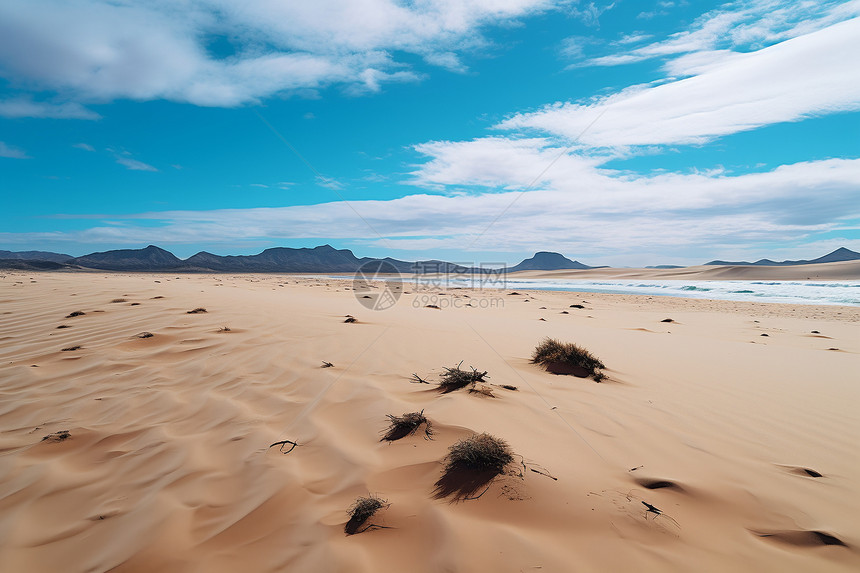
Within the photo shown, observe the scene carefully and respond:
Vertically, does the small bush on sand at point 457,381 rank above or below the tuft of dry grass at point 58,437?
above

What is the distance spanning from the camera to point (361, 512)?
2148 millimetres

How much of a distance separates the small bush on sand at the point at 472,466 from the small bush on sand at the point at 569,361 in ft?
9.40

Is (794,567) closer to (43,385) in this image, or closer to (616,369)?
(616,369)

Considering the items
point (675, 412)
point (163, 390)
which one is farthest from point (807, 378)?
point (163, 390)

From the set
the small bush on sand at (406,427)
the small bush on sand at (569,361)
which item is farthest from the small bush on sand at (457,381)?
the small bush on sand at (569,361)

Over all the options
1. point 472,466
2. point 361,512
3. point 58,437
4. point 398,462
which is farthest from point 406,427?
point 58,437

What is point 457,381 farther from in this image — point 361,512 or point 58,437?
point 58,437

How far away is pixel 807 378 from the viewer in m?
5.31

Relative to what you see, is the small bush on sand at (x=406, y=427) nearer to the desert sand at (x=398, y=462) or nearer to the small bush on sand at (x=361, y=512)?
the desert sand at (x=398, y=462)

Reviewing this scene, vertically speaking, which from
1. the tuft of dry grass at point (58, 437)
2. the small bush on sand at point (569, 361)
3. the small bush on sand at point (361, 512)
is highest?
the small bush on sand at point (569, 361)

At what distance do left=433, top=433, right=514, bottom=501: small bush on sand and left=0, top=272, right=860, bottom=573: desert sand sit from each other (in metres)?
0.09

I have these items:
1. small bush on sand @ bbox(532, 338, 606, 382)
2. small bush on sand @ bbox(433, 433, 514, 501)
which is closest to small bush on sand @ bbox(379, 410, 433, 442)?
small bush on sand @ bbox(433, 433, 514, 501)

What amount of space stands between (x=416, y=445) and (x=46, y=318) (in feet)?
29.5

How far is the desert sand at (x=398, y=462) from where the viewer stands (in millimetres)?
1963
